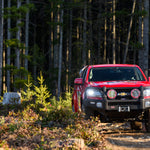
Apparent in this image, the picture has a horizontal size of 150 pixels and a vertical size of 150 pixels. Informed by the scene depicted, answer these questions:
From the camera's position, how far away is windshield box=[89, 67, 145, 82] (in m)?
9.55

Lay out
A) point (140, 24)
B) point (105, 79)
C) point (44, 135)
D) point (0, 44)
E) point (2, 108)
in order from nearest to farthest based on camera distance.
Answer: point (44, 135) → point (105, 79) → point (2, 108) → point (140, 24) → point (0, 44)

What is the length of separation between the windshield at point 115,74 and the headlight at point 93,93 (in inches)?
45.2

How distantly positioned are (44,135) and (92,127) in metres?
1.26

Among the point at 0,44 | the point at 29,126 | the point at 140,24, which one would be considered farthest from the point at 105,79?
the point at 0,44

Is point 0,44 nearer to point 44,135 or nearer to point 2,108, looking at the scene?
point 2,108

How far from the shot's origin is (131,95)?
8047 millimetres

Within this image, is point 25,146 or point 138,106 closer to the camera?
point 25,146

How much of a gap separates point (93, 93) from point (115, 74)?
1.78 metres

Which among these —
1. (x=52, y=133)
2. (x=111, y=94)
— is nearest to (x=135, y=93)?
(x=111, y=94)

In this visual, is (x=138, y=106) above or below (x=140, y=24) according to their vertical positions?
below

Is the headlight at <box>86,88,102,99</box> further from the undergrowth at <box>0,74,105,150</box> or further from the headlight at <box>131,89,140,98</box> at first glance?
the headlight at <box>131,89,140,98</box>

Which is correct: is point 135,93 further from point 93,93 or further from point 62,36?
point 62,36

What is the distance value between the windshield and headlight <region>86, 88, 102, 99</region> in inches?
45.2

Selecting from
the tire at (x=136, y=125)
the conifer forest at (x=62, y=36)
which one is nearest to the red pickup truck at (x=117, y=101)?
the tire at (x=136, y=125)
